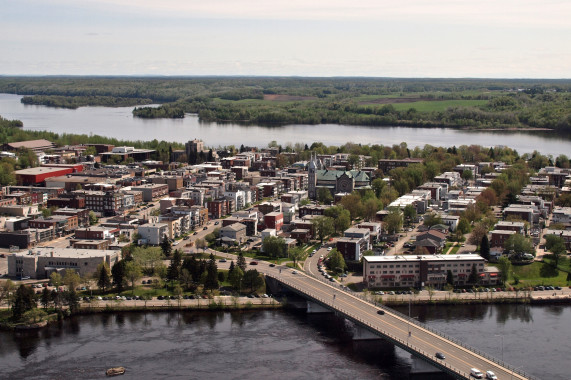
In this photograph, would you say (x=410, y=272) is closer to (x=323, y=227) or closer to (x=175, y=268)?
(x=323, y=227)

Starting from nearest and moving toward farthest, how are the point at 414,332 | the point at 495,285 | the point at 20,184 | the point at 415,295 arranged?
the point at 414,332, the point at 415,295, the point at 495,285, the point at 20,184

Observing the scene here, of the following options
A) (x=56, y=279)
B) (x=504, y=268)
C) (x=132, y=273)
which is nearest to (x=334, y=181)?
(x=504, y=268)

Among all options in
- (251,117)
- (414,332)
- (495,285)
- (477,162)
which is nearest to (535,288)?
(495,285)

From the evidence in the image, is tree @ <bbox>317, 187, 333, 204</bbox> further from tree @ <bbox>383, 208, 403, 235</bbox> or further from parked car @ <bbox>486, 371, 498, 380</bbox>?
parked car @ <bbox>486, 371, 498, 380</bbox>

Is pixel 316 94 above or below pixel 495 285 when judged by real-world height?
above

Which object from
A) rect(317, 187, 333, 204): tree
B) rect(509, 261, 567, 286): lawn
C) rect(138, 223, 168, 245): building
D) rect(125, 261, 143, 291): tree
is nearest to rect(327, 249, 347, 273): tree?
rect(509, 261, 567, 286): lawn

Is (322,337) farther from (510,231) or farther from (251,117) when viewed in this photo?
(251,117)

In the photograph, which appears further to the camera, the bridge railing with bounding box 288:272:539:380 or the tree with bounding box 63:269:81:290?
the tree with bounding box 63:269:81:290

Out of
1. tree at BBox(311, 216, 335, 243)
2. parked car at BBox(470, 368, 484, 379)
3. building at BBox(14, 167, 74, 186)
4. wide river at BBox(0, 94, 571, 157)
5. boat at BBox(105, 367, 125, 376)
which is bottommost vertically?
boat at BBox(105, 367, 125, 376)
